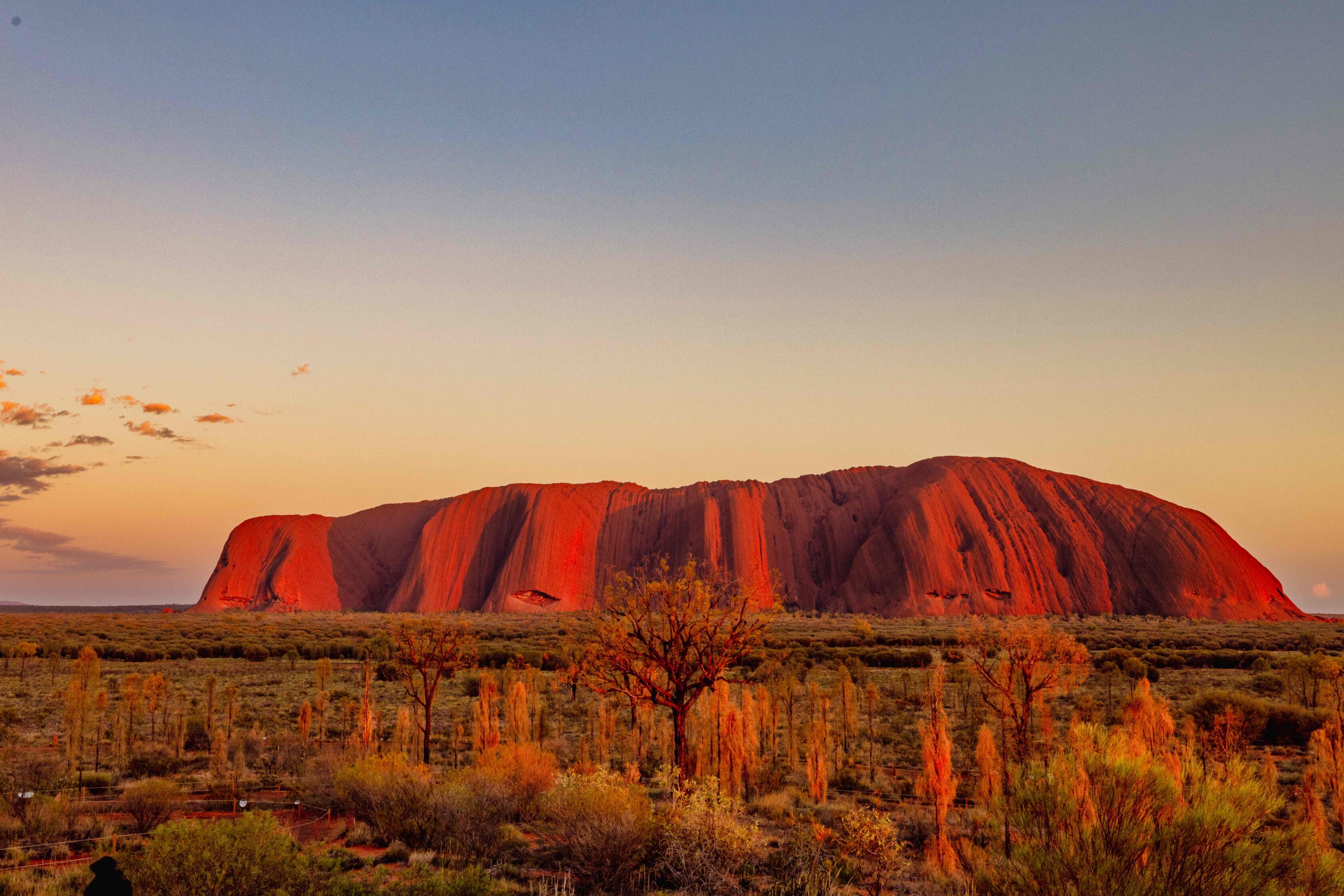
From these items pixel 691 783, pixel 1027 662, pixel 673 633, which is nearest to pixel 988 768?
pixel 1027 662

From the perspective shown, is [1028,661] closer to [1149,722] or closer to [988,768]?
[988,768]

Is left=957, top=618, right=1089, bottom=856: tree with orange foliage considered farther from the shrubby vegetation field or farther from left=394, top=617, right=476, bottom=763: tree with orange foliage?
left=394, top=617, right=476, bottom=763: tree with orange foliage

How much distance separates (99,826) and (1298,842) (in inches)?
678

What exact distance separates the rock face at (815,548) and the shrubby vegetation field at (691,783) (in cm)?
5652

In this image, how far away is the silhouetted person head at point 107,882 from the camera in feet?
18.6

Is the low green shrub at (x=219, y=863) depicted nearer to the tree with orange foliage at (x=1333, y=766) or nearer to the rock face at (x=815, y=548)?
the tree with orange foliage at (x=1333, y=766)

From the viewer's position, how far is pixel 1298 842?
667 cm

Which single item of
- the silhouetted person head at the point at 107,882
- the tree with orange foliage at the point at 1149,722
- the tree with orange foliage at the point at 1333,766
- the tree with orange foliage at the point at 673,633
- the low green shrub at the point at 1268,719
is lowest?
the low green shrub at the point at 1268,719

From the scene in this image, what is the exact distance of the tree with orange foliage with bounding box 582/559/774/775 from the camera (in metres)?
14.1

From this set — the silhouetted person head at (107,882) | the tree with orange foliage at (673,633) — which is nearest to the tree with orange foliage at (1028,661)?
the tree with orange foliage at (673,633)

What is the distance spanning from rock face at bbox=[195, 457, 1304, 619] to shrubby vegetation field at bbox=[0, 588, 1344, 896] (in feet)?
185

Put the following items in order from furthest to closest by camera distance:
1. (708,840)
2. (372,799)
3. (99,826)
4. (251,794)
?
(251,794) → (372,799) → (99,826) → (708,840)

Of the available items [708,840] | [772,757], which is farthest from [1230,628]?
[708,840]

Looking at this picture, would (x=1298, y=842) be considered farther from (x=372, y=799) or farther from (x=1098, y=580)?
(x=1098, y=580)
